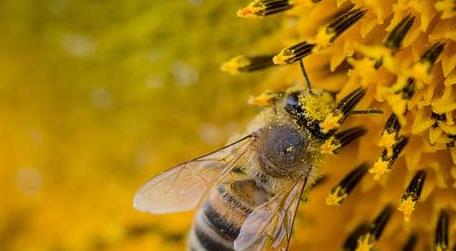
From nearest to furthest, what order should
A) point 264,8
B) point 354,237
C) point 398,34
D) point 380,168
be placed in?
point 398,34 → point 380,168 → point 264,8 → point 354,237

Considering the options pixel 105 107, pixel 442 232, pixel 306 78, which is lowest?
pixel 442 232

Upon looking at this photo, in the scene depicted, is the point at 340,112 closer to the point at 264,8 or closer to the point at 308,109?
the point at 308,109

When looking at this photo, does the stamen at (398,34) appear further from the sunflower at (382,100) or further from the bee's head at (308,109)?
the bee's head at (308,109)

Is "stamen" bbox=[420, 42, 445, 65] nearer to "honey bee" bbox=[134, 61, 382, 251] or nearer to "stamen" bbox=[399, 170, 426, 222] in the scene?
"honey bee" bbox=[134, 61, 382, 251]

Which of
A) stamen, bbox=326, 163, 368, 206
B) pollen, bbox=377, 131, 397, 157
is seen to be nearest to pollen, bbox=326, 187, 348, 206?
stamen, bbox=326, 163, 368, 206

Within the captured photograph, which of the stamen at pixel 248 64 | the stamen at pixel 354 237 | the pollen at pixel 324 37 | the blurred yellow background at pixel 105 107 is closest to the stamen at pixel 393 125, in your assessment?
the pollen at pixel 324 37

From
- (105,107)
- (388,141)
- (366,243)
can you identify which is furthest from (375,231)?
(105,107)

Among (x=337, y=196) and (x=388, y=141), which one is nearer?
(x=388, y=141)

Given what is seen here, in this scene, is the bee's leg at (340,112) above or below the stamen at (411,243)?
above
